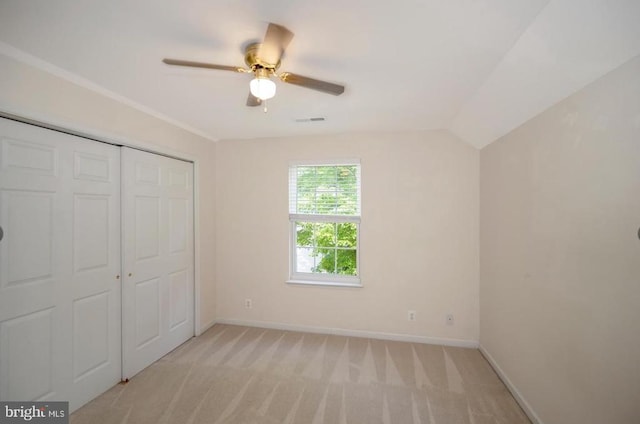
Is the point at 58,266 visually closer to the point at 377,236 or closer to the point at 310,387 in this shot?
the point at 310,387

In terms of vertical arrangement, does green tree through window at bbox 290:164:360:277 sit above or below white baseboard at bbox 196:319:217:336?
above

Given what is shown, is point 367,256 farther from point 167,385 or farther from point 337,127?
point 167,385

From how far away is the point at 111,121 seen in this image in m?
2.08

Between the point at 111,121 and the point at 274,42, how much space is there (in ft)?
5.63

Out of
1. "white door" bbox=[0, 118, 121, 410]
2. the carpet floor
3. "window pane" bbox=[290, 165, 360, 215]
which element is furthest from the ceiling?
the carpet floor

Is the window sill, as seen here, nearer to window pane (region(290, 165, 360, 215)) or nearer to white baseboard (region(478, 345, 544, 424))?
window pane (region(290, 165, 360, 215))

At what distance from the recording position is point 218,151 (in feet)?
11.3

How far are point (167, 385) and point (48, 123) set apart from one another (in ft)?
7.24

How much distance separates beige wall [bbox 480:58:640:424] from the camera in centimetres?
118

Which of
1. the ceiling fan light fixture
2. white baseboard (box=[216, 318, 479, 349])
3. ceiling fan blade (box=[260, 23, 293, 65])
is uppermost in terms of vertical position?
ceiling fan blade (box=[260, 23, 293, 65])

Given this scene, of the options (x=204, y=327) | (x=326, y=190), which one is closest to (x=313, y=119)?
(x=326, y=190)

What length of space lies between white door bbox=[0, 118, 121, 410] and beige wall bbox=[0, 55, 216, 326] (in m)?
0.14

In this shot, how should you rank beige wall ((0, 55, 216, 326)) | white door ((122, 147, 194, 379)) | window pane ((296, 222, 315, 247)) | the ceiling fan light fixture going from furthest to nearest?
window pane ((296, 222, 315, 247))
white door ((122, 147, 194, 379))
beige wall ((0, 55, 216, 326))
the ceiling fan light fixture

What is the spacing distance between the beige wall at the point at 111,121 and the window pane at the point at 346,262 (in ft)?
5.52
